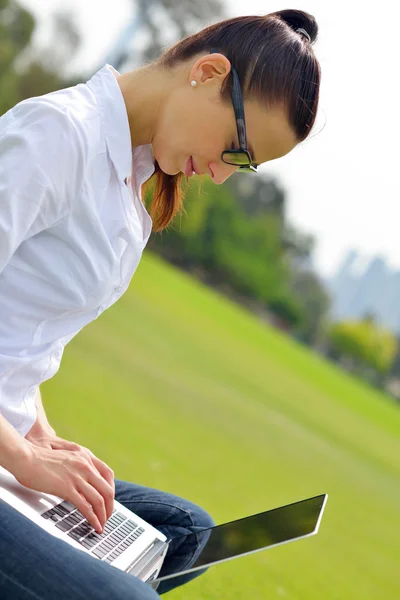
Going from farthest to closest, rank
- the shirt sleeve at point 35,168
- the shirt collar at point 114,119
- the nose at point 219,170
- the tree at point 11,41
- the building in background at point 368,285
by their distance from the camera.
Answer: the building in background at point 368,285
the tree at point 11,41
the nose at point 219,170
the shirt collar at point 114,119
the shirt sleeve at point 35,168

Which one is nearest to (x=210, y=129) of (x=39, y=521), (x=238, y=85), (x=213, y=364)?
(x=238, y=85)

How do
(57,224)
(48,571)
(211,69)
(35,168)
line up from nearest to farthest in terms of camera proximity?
(48,571)
(35,168)
(57,224)
(211,69)

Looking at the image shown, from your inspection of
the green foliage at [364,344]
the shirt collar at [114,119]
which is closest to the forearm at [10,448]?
the shirt collar at [114,119]

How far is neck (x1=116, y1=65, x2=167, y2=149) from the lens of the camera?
1.35m

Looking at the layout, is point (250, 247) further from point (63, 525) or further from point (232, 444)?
point (63, 525)

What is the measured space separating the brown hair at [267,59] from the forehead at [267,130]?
0.01 m

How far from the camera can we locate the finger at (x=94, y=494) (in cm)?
115

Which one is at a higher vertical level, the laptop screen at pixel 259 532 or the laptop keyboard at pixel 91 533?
the laptop screen at pixel 259 532

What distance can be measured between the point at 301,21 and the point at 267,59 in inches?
7.2

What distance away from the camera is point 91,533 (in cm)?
118

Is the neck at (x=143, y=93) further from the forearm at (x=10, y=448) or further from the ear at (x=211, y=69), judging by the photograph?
the forearm at (x=10, y=448)

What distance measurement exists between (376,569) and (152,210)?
9.76 ft

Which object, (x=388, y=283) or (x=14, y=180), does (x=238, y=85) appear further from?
(x=388, y=283)

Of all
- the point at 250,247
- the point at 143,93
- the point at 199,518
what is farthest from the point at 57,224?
the point at 250,247
